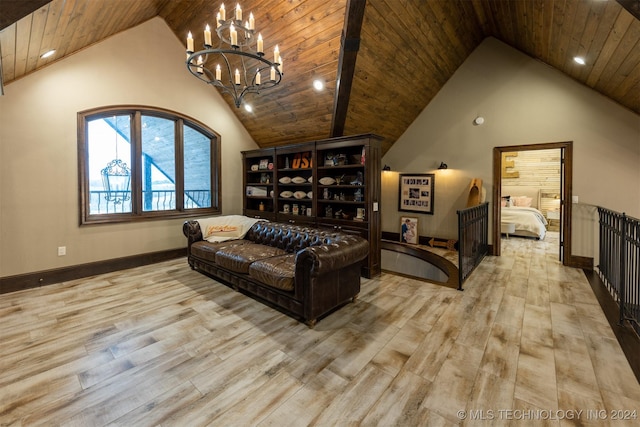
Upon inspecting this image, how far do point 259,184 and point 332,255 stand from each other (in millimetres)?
3923

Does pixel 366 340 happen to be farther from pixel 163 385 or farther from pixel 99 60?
pixel 99 60

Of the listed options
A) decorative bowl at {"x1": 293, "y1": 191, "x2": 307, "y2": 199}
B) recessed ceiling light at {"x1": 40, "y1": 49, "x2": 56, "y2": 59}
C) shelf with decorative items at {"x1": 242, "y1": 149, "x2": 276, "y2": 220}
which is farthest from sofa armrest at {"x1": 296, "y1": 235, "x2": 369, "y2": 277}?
recessed ceiling light at {"x1": 40, "y1": 49, "x2": 56, "y2": 59}

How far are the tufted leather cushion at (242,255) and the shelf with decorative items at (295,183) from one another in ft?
4.65

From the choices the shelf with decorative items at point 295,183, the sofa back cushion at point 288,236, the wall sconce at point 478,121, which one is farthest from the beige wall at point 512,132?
the sofa back cushion at point 288,236

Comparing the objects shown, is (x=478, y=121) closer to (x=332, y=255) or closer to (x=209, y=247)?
(x=332, y=255)

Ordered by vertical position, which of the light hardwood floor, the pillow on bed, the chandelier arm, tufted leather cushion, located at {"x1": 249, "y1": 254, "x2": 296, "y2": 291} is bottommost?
the light hardwood floor

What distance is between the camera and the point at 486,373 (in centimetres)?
204

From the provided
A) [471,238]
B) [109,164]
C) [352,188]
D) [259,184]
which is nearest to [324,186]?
[352,188]

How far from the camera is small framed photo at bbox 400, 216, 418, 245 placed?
21.7 ft

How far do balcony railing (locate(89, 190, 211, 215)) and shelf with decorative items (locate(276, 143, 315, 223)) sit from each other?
1.72m

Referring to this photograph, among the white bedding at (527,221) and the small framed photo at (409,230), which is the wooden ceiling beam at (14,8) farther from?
the white bedding at (527,221)

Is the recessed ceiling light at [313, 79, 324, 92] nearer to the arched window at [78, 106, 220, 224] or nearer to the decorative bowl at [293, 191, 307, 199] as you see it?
the decorative bowl at [293, 191, 307, 199]

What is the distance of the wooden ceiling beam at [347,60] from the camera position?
322 centimetres

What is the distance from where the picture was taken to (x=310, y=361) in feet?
7.23
